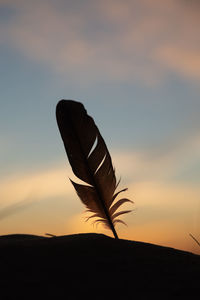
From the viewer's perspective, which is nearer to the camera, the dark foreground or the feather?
the dark foreground

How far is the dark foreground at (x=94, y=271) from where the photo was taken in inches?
90.7

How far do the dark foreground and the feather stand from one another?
1.87 m

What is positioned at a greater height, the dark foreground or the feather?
the feather

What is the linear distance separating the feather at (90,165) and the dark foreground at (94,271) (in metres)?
1.87

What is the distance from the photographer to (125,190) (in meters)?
5.12

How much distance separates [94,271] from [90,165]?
283 cm

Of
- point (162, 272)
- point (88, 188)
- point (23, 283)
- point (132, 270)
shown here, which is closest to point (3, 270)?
point (23, 283)

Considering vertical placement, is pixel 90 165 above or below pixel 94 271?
above

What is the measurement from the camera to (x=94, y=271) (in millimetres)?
2596

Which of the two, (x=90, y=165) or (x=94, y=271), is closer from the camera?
(x=94, y=271)

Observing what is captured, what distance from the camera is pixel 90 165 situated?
17.5ft

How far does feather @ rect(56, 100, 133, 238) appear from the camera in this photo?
5.25 m

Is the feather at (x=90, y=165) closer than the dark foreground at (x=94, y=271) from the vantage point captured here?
No

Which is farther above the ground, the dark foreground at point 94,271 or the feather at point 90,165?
the feather at point 90,165
